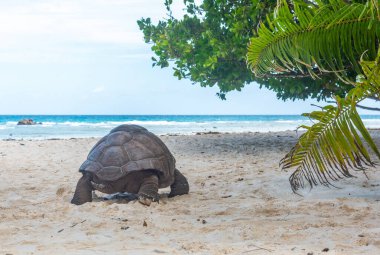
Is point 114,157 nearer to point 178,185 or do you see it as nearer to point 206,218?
point 178,185

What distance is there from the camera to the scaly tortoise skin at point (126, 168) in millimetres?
7324

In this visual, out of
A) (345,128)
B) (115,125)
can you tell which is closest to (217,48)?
(345,128)

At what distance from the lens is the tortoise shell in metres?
7.31

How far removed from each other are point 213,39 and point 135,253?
9413 mm

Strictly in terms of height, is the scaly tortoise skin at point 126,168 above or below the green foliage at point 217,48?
below

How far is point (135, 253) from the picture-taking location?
4914 mm

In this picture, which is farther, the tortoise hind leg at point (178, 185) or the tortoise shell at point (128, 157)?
the tortoise hind leg at point (178, 185)

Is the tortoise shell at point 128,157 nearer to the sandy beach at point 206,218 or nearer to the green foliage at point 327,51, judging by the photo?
the sandy beach at point 206,218

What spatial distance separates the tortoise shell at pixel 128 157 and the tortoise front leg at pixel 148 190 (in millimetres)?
149

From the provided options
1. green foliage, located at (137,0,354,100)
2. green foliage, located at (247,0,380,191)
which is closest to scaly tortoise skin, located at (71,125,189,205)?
green foliage, located at (247,0,380,191)

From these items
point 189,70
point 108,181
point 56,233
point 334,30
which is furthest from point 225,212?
point 189,70

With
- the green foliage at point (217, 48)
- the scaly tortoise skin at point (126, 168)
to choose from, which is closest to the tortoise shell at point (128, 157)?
the scaly tortoise skin at point (126, 168)

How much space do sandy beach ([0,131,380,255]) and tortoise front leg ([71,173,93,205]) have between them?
16cm

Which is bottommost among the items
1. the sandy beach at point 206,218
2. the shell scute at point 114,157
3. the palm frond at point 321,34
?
the sandy beach at point 206,218
